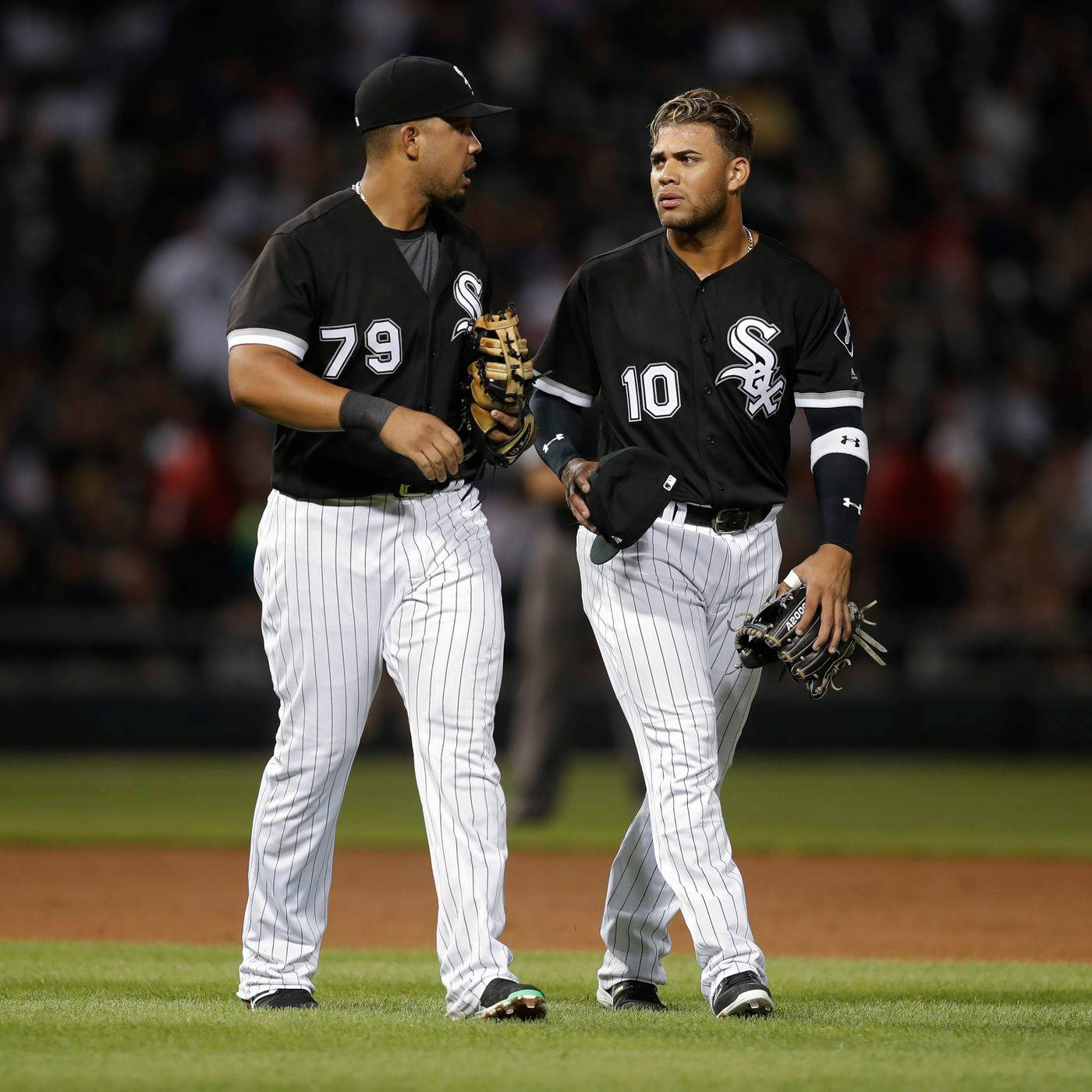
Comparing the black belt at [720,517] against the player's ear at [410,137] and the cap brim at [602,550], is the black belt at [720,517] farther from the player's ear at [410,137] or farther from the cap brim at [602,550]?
the player's ear at [410,137]

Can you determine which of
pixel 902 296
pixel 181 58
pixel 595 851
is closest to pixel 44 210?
pixel 181 58

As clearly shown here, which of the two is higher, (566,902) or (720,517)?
(720,517)

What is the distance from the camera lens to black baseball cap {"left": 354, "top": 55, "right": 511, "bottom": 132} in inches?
183

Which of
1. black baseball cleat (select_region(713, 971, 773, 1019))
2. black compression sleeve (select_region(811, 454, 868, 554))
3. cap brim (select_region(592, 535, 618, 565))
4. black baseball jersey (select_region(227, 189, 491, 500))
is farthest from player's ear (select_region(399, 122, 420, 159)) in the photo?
black baseball cleat (select_region(713, 971, 773, 1019))

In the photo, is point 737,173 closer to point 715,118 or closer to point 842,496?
point 715,118

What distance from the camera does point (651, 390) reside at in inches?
194

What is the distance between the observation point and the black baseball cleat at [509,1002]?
4375 millimetres

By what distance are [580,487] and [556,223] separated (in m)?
11.8

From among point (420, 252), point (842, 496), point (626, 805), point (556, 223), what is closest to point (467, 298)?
point (420, 252)

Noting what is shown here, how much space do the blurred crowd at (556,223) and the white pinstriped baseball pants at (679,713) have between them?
850cm

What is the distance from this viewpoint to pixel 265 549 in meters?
4.73

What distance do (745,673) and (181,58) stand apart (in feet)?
42.0

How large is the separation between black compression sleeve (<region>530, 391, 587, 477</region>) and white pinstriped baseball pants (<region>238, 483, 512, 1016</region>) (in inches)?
16.0

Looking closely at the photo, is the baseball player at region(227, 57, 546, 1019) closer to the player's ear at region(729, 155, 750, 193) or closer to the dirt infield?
the player's ear at region(729, 155, 750, 193)
